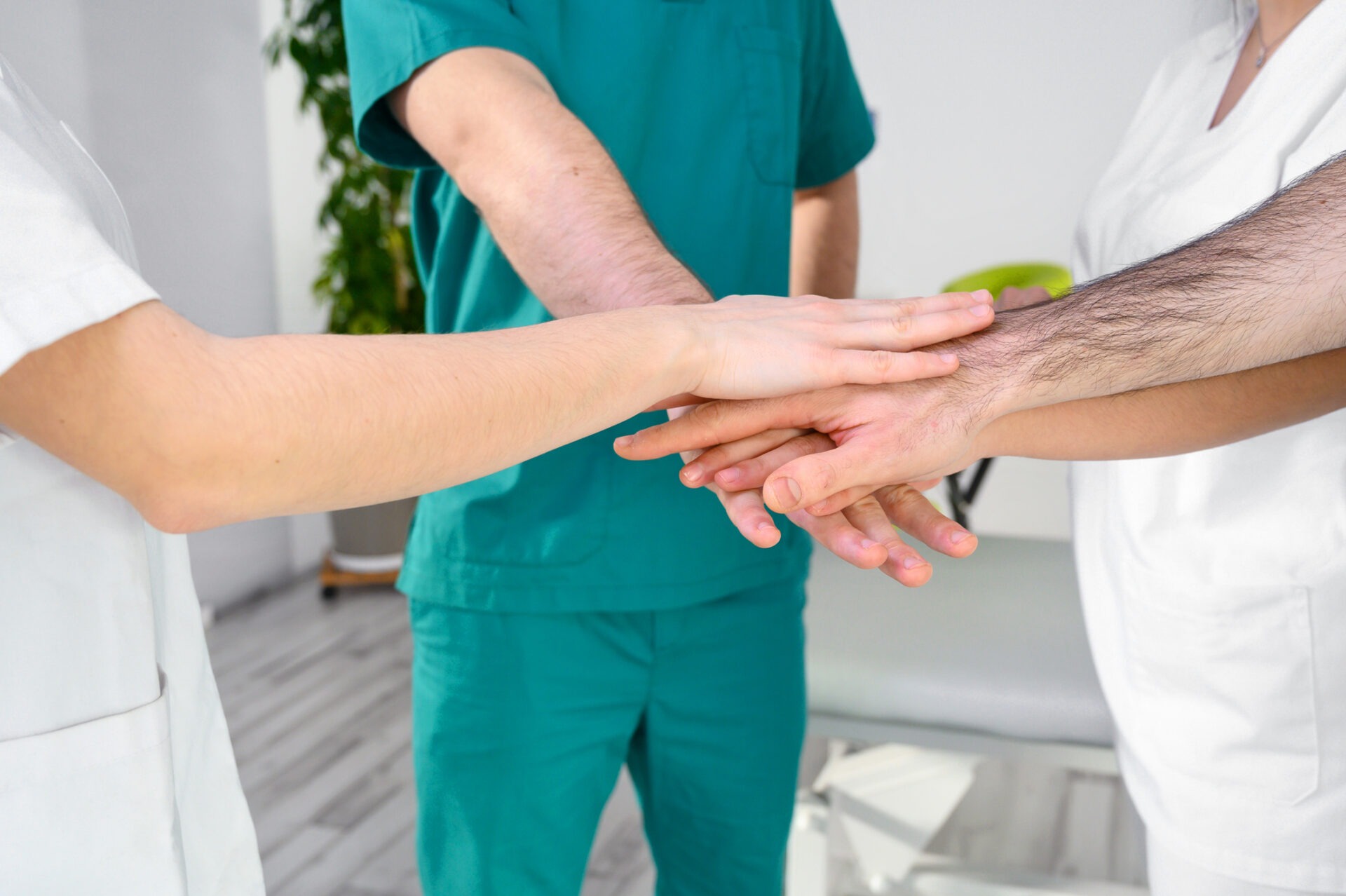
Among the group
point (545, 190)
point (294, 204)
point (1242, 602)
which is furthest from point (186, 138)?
point (1242, 602)

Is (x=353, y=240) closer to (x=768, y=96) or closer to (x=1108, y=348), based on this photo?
(x=768, y=96)

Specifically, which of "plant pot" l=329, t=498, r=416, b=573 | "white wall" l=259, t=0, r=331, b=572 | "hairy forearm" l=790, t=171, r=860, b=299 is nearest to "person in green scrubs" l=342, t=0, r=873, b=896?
"hairy forearm" l=790, t=171, r=860, b=299

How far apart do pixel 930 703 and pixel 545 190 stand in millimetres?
953

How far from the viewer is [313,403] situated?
569 millimetres

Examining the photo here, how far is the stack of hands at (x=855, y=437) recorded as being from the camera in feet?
2.91

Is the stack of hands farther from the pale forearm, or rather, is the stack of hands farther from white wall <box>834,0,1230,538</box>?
white wall <box>834,0,1230,538</box>

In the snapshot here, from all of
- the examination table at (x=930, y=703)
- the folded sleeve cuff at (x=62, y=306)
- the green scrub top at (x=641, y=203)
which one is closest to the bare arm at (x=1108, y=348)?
the green scrub top at (x=641, y=203)

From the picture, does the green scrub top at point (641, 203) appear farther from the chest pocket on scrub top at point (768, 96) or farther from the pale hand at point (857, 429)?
the pale hand at point (857, 429)

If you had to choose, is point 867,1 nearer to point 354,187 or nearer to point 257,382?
point 354,187

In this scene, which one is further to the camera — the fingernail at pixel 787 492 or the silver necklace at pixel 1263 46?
the silver necklace at pixel 1263 46

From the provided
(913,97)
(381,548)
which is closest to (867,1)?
(913,97)

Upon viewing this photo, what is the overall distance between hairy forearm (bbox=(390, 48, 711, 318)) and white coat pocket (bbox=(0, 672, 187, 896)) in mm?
520

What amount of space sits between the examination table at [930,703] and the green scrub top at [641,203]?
17.8 inches

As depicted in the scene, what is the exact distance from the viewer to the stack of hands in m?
0.89
